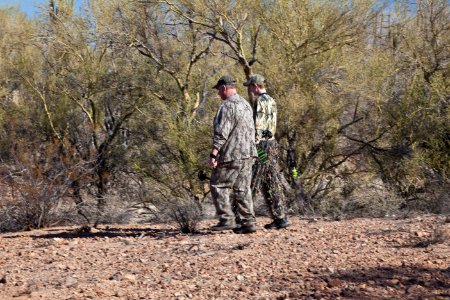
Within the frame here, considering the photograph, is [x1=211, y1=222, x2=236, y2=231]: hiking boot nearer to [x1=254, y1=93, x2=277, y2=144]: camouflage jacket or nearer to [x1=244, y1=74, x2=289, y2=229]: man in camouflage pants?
[x1=244, y1=74, x2=289, y2=229]: man in camouflage pants

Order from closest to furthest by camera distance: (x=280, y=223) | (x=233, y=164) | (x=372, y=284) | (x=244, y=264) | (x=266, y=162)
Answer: (x=372, y=284), (x=244, y=264), (x=233, y=164), (x=266, y=162), (x=280, y=223)

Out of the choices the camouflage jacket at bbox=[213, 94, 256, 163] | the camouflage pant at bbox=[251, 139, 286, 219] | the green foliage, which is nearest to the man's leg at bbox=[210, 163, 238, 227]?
the camouflage jacket at bbox=[213, 94, 256, 163]

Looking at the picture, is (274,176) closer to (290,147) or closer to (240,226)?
(240,226)

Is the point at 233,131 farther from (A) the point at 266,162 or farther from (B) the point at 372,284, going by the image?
(B) the point at 372,284

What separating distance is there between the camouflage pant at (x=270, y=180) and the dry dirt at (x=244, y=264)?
278 millimetres

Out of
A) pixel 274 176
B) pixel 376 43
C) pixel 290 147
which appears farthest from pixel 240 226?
pixel 376 43

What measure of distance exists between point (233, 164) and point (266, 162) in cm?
55

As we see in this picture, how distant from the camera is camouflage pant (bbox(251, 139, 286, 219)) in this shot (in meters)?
8.47

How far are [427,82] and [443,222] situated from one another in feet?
18.5

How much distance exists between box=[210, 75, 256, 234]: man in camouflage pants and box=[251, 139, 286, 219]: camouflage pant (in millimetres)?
331

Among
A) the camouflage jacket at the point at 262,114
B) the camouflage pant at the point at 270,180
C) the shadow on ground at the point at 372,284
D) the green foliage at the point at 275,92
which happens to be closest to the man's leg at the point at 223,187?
the camouflage pant at the point at 270,180

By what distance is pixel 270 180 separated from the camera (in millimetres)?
8508

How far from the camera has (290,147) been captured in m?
13.0

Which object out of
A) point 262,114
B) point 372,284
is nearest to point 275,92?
point 262,114
